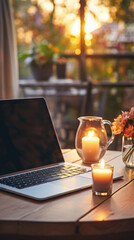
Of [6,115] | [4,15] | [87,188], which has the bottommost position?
[87,188]

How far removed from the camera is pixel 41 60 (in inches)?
143

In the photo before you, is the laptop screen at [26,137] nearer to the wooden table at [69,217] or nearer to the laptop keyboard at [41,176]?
the laptop keyboard at [41,176]

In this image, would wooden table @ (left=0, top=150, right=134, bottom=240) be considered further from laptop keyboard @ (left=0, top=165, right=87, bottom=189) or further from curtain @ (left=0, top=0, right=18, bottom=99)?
curtain @ (left=0, top=0, right=18, bottom=99)

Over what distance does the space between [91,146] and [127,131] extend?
15 cm

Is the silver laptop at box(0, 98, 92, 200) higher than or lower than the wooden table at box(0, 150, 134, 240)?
higher

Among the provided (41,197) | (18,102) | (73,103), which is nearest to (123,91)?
(73,103)

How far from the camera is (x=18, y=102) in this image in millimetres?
1416

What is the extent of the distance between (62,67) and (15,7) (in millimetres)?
2003

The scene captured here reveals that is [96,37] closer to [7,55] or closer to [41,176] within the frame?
[7,55]

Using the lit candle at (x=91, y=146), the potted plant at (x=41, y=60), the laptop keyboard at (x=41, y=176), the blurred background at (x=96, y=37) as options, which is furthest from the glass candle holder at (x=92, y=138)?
the blurred background at (x=96, y=37)

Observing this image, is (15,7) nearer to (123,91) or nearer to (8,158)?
(123,91)

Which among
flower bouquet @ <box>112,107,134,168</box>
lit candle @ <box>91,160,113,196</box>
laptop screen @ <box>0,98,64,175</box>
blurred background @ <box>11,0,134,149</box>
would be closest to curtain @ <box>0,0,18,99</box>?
blurred background @ <box>11,0,134,149</box>

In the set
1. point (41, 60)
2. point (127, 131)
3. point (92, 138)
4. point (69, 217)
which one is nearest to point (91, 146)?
point (92, 138)

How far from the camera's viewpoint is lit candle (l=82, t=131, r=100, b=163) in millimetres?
1407
